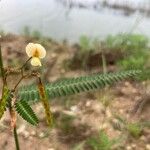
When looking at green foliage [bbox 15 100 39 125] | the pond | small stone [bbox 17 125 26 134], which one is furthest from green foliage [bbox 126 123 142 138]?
the pond

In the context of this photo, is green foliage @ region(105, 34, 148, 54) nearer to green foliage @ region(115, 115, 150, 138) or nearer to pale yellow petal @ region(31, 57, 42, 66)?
green foliage @ region(115, 115, 150, 138)

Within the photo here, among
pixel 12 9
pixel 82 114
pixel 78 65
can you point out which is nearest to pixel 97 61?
pixel 78 65

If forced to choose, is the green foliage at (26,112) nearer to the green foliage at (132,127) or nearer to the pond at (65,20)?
the green foliage at (132,127)

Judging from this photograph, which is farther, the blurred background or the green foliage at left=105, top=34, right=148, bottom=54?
the green foliage at left=105, top=34, right=148, bottom=54

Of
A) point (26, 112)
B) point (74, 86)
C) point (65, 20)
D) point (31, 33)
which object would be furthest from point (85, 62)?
point (26, 112)

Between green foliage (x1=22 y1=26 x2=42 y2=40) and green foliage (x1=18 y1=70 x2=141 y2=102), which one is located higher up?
green foliage (x1=18 y1=70 x2=141 y2=102)

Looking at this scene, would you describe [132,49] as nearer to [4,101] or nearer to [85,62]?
[85,62]

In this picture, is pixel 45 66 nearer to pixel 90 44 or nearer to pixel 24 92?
pixel 90 44
